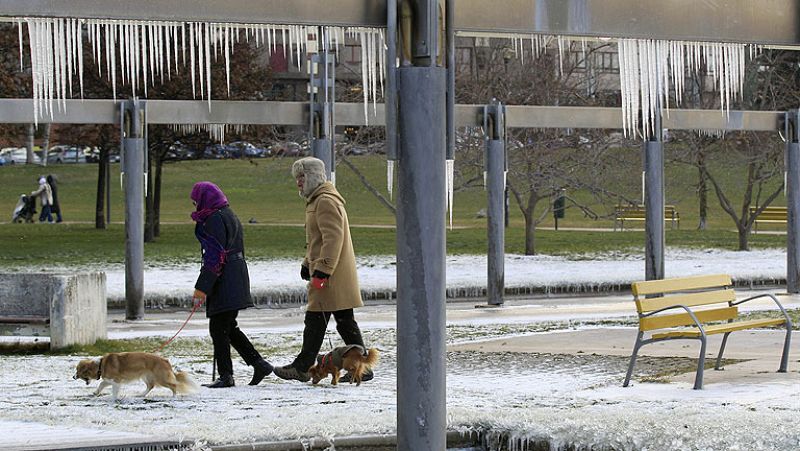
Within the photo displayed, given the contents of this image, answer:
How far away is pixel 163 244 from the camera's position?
32.2 m

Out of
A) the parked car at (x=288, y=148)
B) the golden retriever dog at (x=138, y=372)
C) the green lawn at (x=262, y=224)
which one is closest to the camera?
the golden retriever dog at (x=138, y=372)

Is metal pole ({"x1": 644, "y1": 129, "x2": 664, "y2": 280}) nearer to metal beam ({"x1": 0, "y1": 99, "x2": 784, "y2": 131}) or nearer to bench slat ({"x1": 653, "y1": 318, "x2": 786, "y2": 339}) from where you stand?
metal beam ({"x1": 0, "y1": 99, "x2": 784, "y2": 131})

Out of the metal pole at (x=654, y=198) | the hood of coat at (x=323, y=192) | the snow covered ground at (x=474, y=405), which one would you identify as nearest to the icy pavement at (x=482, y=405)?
the snow covered ground at (x=474, y=405)

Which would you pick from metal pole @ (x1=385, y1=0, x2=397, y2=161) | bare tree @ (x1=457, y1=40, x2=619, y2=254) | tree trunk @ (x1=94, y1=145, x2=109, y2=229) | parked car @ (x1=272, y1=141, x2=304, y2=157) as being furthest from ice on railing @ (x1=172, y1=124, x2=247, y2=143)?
metal pole @ (x1=385, y1=0, x2=397, y2=161)

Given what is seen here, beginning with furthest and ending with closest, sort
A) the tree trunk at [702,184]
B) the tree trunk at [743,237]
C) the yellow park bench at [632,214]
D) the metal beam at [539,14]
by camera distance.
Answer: the yellow park bench at [632,214] → the tree trunk at [702,184] → the tree trunk at [743,237] → the metal beam at [539,14]

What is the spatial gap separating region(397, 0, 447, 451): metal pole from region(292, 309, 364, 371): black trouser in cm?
428

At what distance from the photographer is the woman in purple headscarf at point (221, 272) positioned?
11141mm

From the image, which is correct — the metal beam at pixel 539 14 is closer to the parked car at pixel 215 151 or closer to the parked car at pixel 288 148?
the parked car at pixel 288 148

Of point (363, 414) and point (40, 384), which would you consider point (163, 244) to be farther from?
point (363, 414)

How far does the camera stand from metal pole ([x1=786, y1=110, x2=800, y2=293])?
21156 mm

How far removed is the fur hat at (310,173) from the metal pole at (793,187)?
1165 cm

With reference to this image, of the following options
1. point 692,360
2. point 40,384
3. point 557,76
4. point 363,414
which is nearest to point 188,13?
point 363,414

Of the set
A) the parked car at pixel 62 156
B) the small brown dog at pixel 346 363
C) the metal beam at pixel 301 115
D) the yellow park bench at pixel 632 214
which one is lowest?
the small brown dog at pixel 346 363

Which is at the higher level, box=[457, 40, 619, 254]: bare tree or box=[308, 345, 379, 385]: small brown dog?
box=[457, 40, 619, 254]: bare tree
